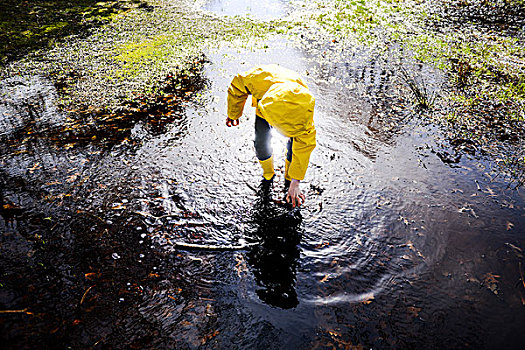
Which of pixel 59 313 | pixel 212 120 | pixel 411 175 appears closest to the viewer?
pixel 59 313

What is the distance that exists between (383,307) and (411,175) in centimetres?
202

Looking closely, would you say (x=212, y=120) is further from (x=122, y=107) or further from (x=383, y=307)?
(x=383, y=307)

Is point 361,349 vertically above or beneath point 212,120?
beneath

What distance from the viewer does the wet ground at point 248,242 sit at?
2375 millimetres

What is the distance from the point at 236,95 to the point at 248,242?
167 cm

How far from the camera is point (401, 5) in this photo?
10.4 metres

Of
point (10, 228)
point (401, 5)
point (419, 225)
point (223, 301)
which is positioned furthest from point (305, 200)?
point (401, 5)

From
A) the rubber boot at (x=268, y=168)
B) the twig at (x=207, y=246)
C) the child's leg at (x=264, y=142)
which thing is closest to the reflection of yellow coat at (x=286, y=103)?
the child's leg at (x=264, y=142)

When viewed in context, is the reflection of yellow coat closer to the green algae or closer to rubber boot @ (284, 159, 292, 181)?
rubber boot @ (284, 159, 292, 181)

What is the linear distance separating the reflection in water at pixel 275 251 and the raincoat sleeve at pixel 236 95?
1056 millimetres

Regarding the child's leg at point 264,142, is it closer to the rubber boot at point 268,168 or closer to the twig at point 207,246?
the rubber boot at point 268,168

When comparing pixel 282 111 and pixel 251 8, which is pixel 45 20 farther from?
pixel 282 111

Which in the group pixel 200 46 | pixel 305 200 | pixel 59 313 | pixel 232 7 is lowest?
pixel 59 313

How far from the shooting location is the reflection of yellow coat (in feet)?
7.71
